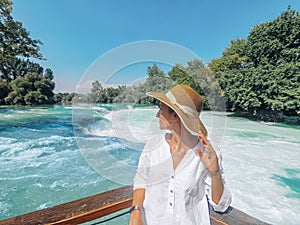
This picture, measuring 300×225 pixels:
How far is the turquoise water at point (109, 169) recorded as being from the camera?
2.56 feet

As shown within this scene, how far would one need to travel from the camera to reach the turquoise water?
0.78 meters

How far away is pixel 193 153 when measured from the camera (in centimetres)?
55

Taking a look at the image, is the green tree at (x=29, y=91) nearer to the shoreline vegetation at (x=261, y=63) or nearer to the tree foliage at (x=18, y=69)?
the tree foliage at (x=18, y=69)

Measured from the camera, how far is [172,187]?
1.83 ft

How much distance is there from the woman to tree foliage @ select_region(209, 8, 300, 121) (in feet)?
30.8

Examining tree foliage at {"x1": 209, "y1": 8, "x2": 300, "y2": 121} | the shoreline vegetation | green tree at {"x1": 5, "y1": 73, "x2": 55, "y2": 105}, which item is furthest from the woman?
green tree at {"x1": 5, "y1": 73, "x2": 55, "y2": 105}

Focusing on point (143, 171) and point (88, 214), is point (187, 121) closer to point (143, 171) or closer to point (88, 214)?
point (143, 171)

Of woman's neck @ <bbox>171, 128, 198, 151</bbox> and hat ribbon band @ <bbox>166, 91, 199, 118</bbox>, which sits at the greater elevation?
hat ribbon band @ <bbox>166, 91, 199, 118</bbox>

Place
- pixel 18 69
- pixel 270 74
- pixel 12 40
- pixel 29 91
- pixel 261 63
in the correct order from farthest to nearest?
1. pixel 18 69
2. pixel 29 91
3. pixel 261 63
4. pixel 270 74
5. pixel 12 40

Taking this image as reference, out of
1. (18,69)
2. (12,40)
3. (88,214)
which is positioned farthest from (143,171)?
(18,69)

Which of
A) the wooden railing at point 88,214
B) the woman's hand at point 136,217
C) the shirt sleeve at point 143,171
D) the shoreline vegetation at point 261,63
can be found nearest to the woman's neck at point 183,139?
the shirt sleeve at point 143,171

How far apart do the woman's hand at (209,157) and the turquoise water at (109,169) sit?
0.14 m

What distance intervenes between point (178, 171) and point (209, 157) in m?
0.11

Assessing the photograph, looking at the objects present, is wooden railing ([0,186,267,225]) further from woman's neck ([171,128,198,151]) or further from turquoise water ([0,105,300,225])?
woman's neck ([171,128,198,151])
